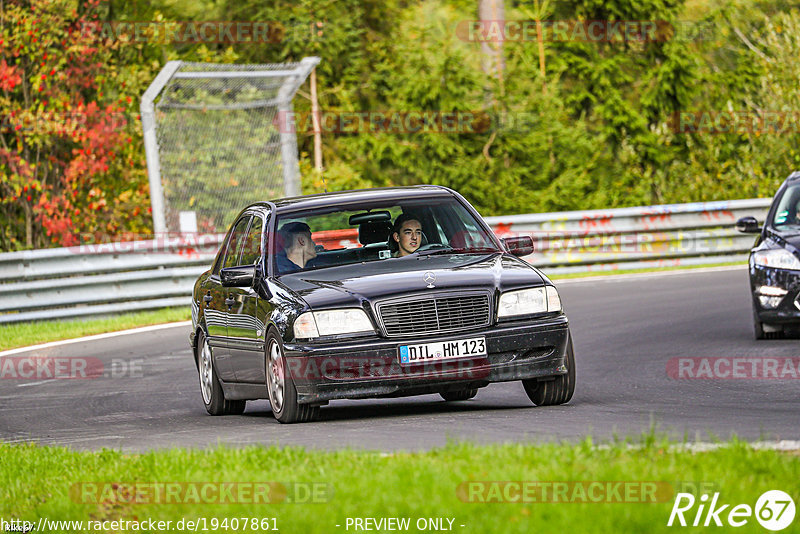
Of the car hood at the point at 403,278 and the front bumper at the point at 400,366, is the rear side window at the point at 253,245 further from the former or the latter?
the front bumper at the point at 400,366

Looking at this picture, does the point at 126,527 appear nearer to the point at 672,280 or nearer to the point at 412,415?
the point at 412,415

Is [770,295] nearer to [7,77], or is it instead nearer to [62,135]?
[62,135]

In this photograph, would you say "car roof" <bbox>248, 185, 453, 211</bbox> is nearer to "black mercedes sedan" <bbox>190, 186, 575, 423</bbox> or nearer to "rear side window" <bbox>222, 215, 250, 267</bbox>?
"black mercedes sedan" <bbox>190, 186, 575, 423</bbox>

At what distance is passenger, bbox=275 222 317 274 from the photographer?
33.6 ft

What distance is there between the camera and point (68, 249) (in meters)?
20.0

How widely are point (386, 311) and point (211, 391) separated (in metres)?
2.56

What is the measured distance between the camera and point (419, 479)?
248 inches

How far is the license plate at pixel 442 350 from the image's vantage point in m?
9.05

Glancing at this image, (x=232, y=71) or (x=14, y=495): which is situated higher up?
(x=232, y=71)

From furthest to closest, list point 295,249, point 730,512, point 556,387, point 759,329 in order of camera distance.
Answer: point 759,329 → point 295,249 → point 556,387 → point 730,512

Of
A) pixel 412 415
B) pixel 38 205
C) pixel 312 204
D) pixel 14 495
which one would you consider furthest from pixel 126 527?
pixel 38 205

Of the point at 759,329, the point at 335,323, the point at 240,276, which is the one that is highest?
the point at 240,276

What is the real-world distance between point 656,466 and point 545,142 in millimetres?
23946

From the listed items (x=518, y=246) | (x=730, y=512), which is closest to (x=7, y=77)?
(x=518, y=246)
